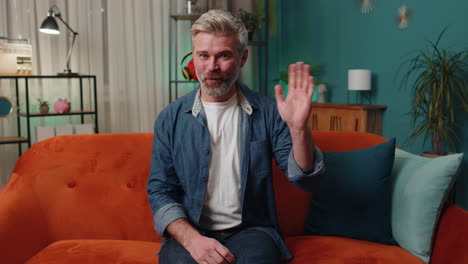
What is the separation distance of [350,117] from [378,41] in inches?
32.5

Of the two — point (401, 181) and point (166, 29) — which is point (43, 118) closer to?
point (166, 29)

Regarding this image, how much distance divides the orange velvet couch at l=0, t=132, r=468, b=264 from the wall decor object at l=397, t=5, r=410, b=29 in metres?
2.24

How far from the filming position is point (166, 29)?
4723 millimetres

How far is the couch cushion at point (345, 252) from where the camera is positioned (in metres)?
1.36

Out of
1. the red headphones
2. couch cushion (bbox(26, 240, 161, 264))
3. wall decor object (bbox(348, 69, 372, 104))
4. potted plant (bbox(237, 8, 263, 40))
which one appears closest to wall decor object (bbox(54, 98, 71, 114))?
the red headphones

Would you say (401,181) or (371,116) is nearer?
(401,181)

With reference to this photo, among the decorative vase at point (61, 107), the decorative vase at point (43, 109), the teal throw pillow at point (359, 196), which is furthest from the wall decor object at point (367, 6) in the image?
the decorative vase at point (43, 109)

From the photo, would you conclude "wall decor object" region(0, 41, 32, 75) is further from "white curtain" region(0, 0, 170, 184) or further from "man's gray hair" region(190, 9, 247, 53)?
"man's gray hair" region(190, 9, 247, 53)

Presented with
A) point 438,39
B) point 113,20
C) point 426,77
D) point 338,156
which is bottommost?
point 338,156

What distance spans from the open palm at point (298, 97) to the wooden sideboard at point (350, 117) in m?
2.57

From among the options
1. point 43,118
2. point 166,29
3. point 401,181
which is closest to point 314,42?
point 166,29

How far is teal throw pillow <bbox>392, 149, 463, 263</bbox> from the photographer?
4.53ft

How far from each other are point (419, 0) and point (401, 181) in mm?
2515

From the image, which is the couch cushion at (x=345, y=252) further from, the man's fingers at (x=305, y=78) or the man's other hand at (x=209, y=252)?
the man's fingers at (x=305, y=78)
